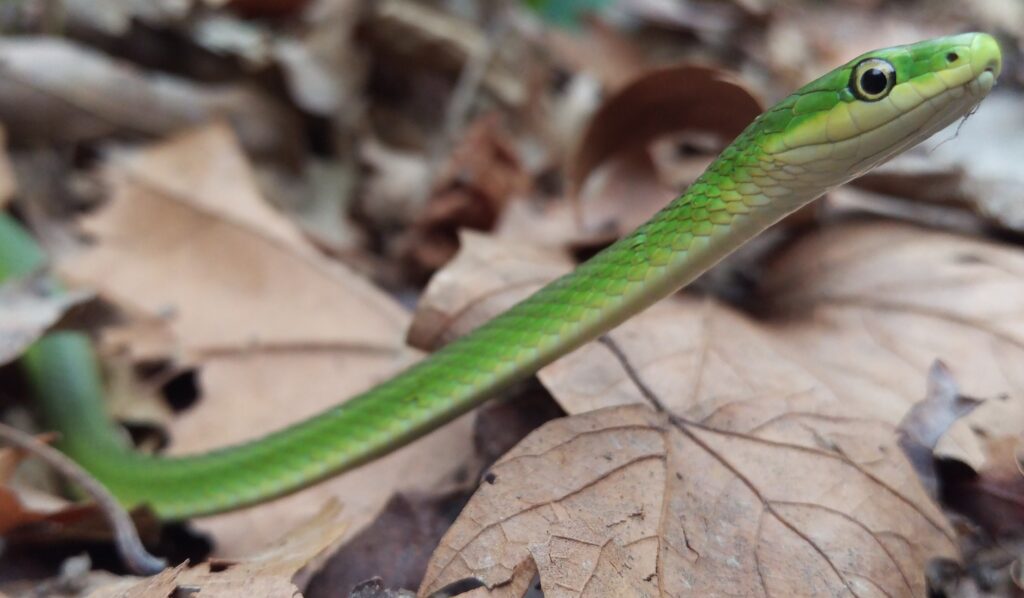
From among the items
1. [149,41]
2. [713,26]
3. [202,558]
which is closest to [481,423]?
[202,558]

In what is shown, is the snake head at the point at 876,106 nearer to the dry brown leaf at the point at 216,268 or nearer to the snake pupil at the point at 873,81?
the snake pupil at the point at 873,81

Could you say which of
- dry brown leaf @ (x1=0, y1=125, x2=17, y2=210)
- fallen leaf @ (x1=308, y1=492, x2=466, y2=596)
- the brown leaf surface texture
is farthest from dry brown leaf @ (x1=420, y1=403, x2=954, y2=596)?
dry brown leaf @ (x1=0, y1=125, x2=17, y2=210)

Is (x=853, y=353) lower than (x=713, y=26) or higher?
lower

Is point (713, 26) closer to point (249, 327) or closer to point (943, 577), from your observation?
point (249, 327)

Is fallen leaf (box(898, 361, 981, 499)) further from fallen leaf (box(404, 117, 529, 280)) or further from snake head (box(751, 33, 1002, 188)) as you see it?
fallen leaf (box(404, 117, 529, 280))

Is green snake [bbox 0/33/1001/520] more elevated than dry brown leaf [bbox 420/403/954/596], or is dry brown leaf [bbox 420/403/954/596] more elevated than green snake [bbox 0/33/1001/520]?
green snake [bbox 0/33/1001/520]

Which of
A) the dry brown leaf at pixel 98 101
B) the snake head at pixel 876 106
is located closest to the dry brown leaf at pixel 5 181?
the dry brown leaf at pixel 98 101

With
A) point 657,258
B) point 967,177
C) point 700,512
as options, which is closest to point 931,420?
point 700,512
